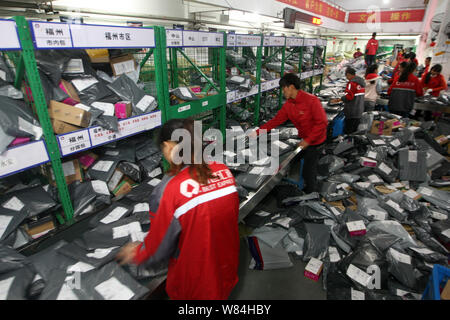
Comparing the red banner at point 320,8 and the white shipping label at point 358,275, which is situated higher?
the red banner at point 320,8

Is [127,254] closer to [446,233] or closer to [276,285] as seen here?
[276,285]

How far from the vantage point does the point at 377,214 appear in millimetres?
2902

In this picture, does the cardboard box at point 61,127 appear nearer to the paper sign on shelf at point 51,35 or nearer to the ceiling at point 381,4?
the paper sign on shelf at point 51,35

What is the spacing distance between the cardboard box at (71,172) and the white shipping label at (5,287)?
0.99 m

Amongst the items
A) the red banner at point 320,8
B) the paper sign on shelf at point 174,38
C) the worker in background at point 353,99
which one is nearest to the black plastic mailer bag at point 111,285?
the paper sign on shelf at point 174,38

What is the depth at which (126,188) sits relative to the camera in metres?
2.54

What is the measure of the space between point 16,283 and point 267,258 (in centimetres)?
197

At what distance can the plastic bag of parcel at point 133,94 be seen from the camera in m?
2.34

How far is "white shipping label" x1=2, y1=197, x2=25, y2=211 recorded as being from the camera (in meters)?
1.85

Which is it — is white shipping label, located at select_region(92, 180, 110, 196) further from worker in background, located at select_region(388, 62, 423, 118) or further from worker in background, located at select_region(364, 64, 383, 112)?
worker in background, located at select_region(388, 62, 423, 118)

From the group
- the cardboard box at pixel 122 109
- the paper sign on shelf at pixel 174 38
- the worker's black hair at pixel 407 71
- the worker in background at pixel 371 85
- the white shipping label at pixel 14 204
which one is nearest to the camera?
the white shipping label at pixel 14 204

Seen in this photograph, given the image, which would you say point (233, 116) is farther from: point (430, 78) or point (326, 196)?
point (430, 78)

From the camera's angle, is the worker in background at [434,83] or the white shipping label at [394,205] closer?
the white shipping label at [394,205]
